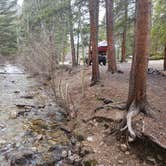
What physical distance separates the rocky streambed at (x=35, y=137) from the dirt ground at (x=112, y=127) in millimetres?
420

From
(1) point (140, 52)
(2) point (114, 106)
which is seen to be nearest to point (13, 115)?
(2) point (114, 106)

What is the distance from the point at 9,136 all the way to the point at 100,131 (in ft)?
7.73

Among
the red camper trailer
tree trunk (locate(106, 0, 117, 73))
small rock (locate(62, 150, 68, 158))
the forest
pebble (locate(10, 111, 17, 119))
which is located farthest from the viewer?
the red camper trailer

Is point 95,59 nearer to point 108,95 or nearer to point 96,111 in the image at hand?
point 108,95

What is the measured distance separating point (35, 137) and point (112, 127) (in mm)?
1991

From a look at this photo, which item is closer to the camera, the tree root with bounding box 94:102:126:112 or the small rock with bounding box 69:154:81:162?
the small rock with bounding box 69:154:81:162

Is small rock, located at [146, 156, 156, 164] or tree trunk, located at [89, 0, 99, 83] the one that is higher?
tree trunk, located at [89, 0, 99, 83]

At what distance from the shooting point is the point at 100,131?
19.0 feet

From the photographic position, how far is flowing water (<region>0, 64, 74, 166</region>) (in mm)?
4934

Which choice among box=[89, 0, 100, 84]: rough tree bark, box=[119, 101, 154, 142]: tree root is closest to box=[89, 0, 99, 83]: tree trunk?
box=[89, 0, 100, 84]: rough tree bark

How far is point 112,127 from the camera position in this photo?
565 centimetres

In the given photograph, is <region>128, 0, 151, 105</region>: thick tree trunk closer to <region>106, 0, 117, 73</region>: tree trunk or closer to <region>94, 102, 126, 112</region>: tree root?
<region>94, 102, 126, 112</region>: tree root

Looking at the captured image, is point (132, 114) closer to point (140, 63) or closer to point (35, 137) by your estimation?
point (140, 63)

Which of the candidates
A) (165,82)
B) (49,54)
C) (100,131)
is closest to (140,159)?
(100,131)
